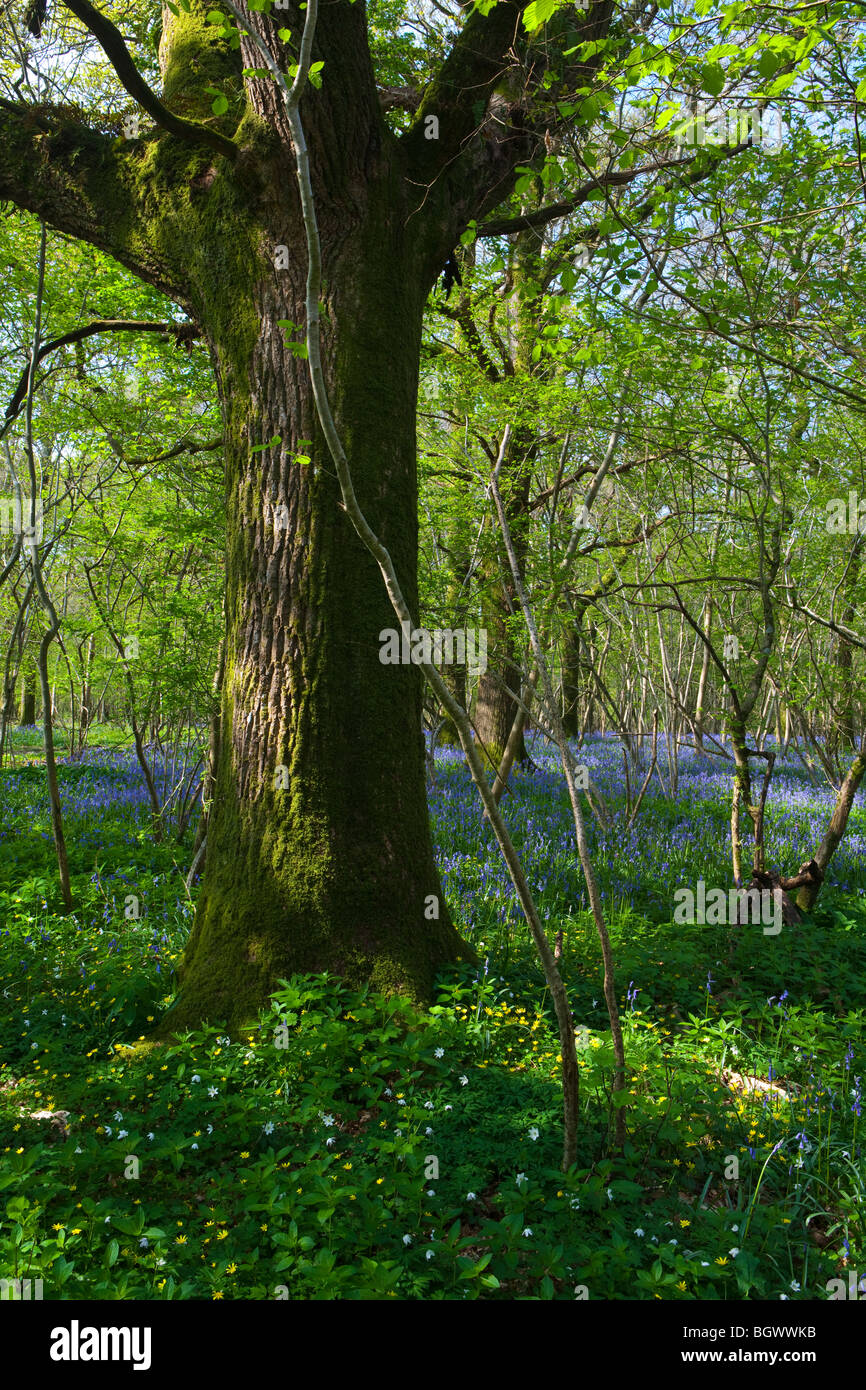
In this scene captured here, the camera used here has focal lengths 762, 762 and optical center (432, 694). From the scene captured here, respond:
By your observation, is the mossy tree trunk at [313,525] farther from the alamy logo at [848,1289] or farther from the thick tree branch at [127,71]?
the alamy logo at [848,1289]

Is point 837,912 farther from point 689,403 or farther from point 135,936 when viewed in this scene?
point 135,936

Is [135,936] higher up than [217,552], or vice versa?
[217,552]

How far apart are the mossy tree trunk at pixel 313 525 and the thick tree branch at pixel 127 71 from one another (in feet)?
0.07

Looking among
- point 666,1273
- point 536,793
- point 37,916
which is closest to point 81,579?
point 536,793

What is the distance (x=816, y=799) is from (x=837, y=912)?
5.30m

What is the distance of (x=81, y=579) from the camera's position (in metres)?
15.1

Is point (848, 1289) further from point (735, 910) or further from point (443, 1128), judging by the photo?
point (735, 910)

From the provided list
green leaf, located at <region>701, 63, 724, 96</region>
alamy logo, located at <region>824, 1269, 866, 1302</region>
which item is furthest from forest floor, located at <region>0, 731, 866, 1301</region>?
green leaf, located at <region>701, 63, 724, 96</region>

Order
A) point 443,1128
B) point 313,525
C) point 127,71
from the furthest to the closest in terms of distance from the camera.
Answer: point 313,525, point 127,71, point 443,1128
